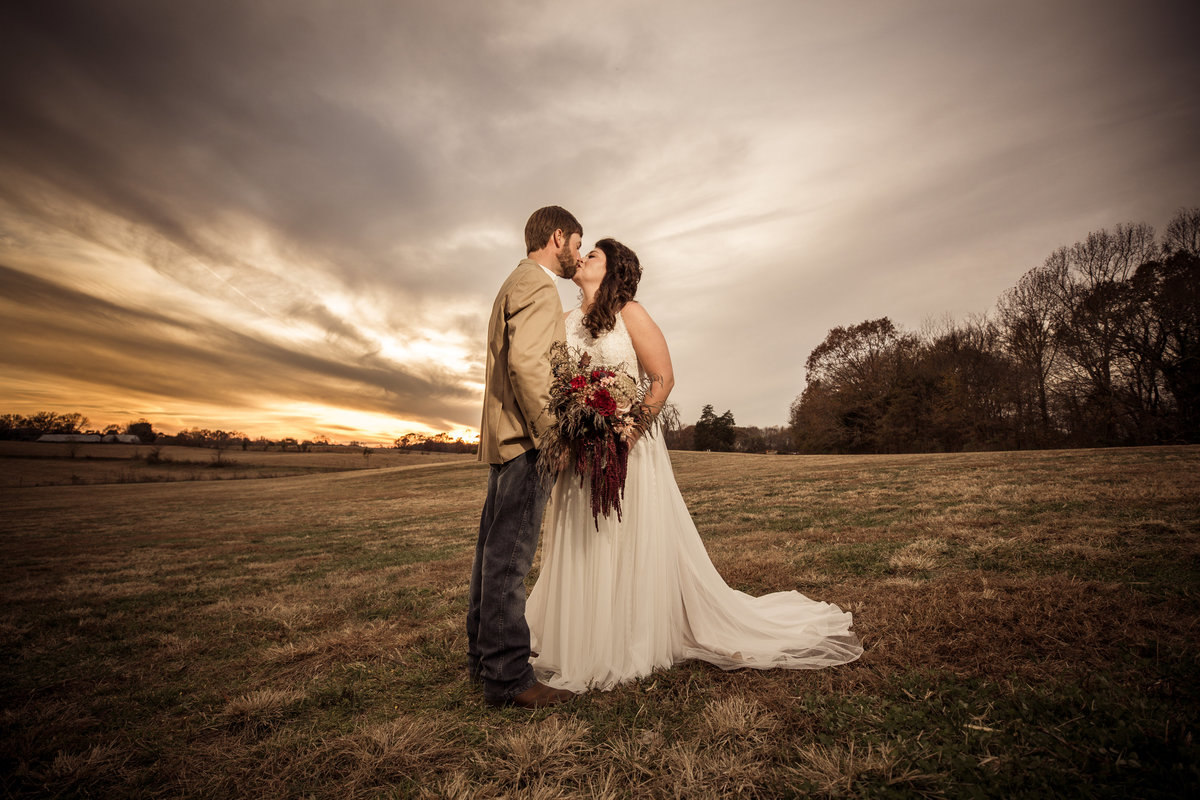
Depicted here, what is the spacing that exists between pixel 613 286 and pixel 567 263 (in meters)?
0.46

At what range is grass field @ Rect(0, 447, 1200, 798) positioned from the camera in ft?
6.82

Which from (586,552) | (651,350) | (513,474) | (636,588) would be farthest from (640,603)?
(651,350)

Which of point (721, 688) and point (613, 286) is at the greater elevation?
point (613, 286)

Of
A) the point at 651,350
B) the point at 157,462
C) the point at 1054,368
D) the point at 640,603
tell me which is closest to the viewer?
the point at 640,603

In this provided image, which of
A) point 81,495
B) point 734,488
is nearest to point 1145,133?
point 734,488

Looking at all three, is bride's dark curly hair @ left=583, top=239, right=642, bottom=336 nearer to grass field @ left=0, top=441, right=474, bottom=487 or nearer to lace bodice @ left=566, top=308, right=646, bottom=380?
lace bodice @ left=566, top=308, right=646, bottom=380

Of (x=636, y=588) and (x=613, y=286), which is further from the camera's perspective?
(x=613, y=286)

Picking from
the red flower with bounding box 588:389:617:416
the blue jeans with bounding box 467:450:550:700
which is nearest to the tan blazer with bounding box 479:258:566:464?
the blue jeans with bounding box 467:450:550:700

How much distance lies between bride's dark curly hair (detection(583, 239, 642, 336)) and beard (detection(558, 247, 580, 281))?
1.04 ft

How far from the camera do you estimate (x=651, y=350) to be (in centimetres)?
367

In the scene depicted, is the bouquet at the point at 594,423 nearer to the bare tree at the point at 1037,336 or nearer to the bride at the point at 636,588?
the bride at the point at 636,588

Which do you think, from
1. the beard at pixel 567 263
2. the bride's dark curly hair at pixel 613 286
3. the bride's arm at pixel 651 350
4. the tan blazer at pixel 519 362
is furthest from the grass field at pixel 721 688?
the beard at pixel 567 263

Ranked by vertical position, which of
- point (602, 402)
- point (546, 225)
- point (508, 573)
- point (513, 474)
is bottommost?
point (508, 573)

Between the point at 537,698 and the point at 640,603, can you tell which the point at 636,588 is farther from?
the point at 537,698
